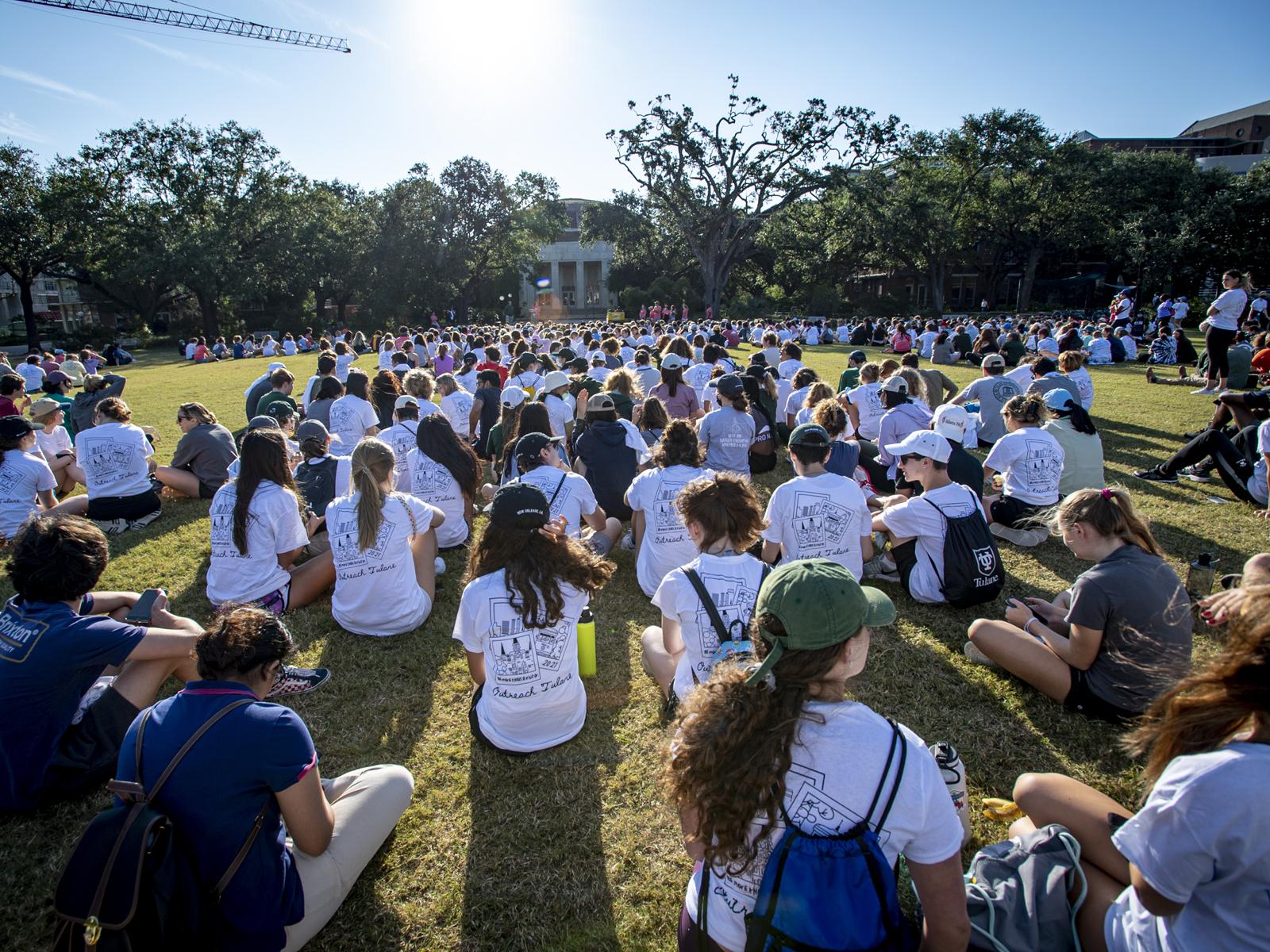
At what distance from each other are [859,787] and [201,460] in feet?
28.7

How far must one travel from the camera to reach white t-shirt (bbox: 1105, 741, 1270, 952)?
1.54 metres

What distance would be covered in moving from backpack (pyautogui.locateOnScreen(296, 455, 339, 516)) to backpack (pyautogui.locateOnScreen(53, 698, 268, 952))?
14.1 ft

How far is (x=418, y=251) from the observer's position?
47.3 m

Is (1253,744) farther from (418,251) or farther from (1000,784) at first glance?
(418,251)

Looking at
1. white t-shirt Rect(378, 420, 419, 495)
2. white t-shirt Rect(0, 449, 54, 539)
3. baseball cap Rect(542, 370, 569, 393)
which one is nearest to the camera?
white t-shirt Rect(0, 449, 54, 539)

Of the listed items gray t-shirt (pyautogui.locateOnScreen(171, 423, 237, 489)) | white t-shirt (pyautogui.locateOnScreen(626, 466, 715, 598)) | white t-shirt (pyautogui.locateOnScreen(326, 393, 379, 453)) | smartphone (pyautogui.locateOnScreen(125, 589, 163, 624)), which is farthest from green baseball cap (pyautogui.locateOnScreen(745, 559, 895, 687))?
gray t-shirt (pyautogui.locateOnScreen(171, 423, 237, 489))

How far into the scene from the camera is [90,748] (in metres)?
3.26

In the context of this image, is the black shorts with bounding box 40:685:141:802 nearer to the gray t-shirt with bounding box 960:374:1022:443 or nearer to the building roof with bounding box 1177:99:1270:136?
the gray t-shirt with bounding box 960:374:1022:443

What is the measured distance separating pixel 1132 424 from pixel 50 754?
14792 mm

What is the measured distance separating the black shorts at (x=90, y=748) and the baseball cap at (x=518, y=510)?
2.03 m

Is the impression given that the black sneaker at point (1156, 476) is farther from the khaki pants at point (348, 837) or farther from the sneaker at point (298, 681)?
the sneaker at point (298, 681)

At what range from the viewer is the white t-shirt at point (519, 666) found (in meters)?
3.29

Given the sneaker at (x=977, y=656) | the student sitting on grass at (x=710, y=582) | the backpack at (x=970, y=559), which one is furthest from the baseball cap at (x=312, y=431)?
the sneaker at (x=977, y=656)

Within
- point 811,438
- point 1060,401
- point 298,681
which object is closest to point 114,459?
point 298,681
